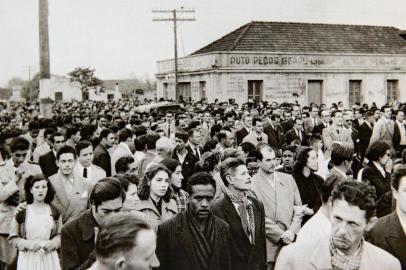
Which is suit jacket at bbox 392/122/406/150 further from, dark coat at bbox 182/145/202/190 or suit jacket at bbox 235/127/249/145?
dark coat at bbox 182/145/202/190

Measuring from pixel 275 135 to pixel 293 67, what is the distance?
18968 millimetres

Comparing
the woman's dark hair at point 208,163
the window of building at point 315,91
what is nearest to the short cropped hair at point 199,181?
the woman's dark hair at point 208,163

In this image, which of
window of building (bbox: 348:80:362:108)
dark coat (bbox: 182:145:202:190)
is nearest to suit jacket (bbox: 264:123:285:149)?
dark coat (bbox: 182:145:202:190)

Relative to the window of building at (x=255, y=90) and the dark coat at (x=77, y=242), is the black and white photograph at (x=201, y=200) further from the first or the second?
the window of building at (x=255, y=90)

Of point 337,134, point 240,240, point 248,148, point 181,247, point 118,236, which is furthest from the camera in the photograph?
point 337,134

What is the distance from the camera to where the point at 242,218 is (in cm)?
541

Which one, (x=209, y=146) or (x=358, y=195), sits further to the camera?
(x=209, y=146)

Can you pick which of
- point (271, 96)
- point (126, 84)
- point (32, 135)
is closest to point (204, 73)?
point (271, 96)

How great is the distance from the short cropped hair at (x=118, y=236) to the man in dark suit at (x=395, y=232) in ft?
7.18

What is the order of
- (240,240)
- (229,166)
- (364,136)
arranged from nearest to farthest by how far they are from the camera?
1. (240,240)
2. (229,166)
3. (364,136)

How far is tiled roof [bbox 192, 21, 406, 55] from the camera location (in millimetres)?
34062

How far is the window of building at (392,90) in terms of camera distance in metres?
35.8

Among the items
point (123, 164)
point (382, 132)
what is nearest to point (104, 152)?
point (123, 164)

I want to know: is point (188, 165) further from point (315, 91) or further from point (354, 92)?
point (354, 92)
